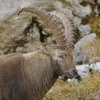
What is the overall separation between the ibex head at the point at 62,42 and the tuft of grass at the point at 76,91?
263cm

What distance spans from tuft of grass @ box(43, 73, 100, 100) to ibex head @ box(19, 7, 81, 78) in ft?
8.61

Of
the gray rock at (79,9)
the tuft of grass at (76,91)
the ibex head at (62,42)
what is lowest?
the tuft of grass at (76,91)

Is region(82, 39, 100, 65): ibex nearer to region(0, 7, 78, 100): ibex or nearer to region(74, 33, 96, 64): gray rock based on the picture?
region(74, 33, 96, 64): gray rock

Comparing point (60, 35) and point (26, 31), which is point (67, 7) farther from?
point (60, 35)

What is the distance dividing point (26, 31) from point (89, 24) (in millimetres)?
2580

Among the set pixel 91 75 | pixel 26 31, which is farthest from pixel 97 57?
pixel 26 31

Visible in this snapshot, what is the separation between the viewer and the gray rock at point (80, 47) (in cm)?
1459

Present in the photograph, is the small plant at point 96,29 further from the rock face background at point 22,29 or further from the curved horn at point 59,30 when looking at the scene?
the curved horn at point 59,30

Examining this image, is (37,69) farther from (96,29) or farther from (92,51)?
(96,29)

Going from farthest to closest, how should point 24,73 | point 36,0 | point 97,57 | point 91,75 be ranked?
point 36,0 < point 97,57 < point 91,75 < point 24,73

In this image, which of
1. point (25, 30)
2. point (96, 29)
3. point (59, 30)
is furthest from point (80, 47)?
point (59, 30)

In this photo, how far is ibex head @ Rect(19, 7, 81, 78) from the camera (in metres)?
8.16

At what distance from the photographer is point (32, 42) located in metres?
14.9

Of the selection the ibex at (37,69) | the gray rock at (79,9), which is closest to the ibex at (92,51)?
the gray rock at (79,9)
